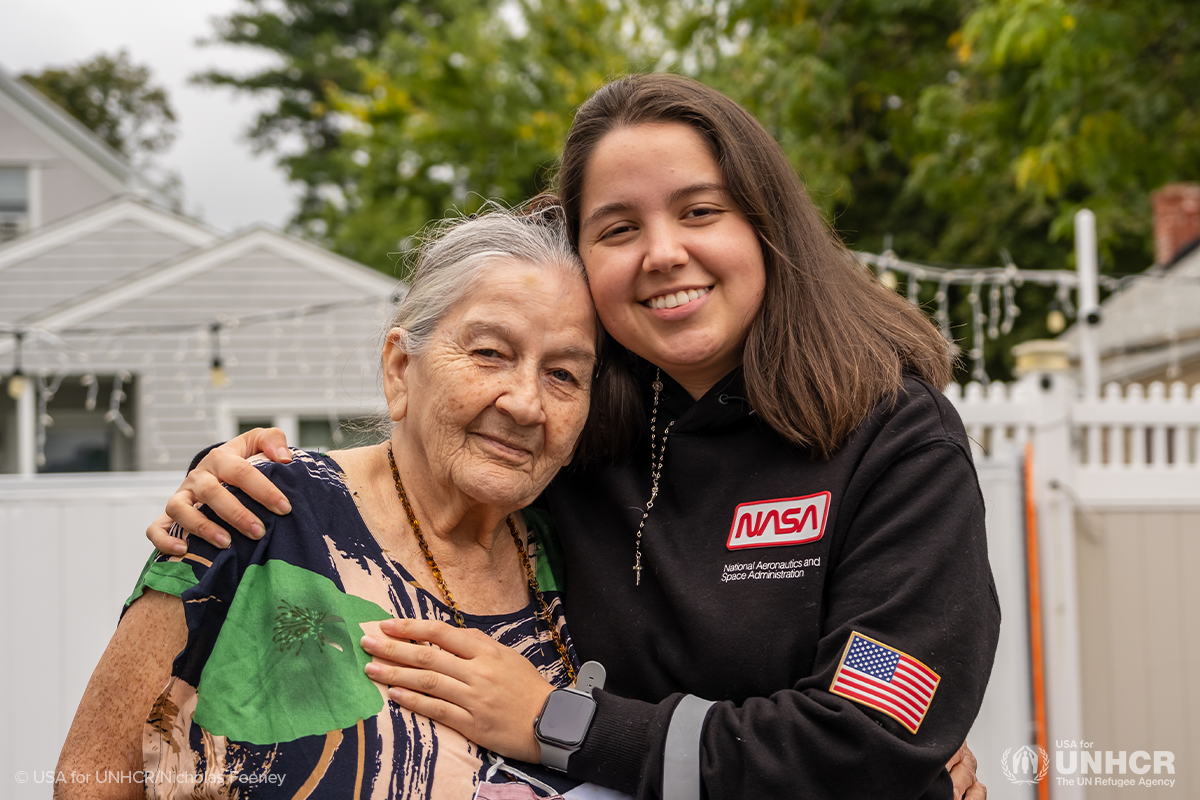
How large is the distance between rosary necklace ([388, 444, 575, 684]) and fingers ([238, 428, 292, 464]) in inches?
9.0

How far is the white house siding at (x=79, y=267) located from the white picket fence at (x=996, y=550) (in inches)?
297

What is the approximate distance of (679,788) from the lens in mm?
1481

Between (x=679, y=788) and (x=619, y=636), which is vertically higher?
(x=619, y=636)

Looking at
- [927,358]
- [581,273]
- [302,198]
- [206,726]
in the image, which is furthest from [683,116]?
[302,198]

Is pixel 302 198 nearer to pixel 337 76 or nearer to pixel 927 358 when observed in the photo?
pixel 337 76

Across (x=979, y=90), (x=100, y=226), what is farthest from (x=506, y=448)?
(x=100, y=226)

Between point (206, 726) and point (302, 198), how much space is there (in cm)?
2605

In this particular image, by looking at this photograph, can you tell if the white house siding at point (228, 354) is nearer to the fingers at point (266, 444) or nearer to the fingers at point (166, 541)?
the fingers at point (266, 444)

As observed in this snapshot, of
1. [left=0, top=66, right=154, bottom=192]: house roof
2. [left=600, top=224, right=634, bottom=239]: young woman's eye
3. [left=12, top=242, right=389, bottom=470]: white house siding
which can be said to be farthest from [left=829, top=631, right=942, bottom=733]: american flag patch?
[left=0, top=66, right=154, bottom=192]: house roof

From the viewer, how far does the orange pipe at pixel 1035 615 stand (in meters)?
4.19

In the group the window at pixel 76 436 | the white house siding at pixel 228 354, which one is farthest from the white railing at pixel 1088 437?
the window at pixel 76 436

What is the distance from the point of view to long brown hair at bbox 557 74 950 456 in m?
1.65

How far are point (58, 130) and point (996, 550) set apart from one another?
53.1 ft

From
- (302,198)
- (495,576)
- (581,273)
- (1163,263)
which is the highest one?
(302,198)
